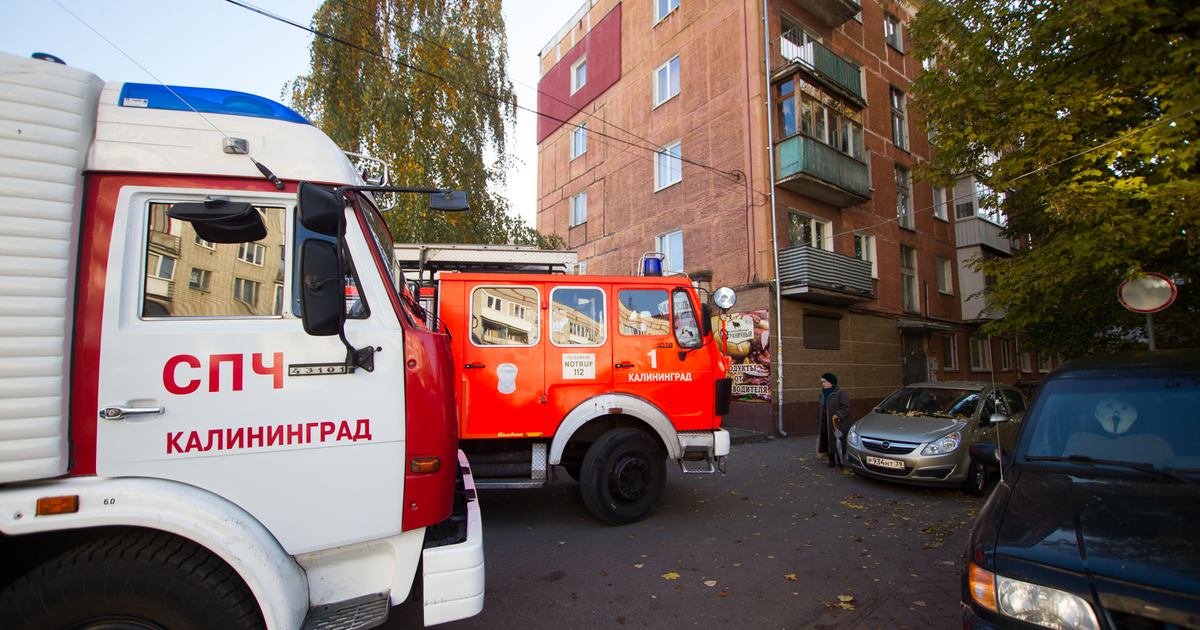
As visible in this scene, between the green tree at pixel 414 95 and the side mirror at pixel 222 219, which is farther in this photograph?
→ the green tree at pixel 414 95

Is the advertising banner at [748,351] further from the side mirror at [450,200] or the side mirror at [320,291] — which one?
the side mirror at [320,291]

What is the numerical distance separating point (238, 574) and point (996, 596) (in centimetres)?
325

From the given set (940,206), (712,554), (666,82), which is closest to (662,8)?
(666,82)

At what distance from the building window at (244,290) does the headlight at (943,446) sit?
796 cm

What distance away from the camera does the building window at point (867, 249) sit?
1708cm

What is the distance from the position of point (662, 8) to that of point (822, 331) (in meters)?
12.2

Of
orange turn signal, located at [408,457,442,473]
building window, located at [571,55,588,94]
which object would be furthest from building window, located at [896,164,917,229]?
orange turn signal, located at [408,457,442,473]

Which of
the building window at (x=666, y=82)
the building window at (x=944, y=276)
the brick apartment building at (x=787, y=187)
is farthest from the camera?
the building window at (x=944, y=276)

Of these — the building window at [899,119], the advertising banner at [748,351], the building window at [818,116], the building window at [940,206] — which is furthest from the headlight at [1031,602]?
the building window at [940,206]

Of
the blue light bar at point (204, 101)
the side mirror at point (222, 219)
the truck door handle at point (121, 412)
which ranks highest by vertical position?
the blue light bar at point (204, 101)

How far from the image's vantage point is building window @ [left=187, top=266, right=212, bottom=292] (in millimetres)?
2418

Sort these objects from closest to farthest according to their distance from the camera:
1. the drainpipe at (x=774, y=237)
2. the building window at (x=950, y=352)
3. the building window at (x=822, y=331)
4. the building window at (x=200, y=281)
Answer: the building window at (x=200, y=281), the drainpipe at (x=774, y=237), the building window at (x=822, y=331), the building window at (x=950, y=352)

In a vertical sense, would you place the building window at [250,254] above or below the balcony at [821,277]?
below

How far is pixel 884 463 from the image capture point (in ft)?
25.1
